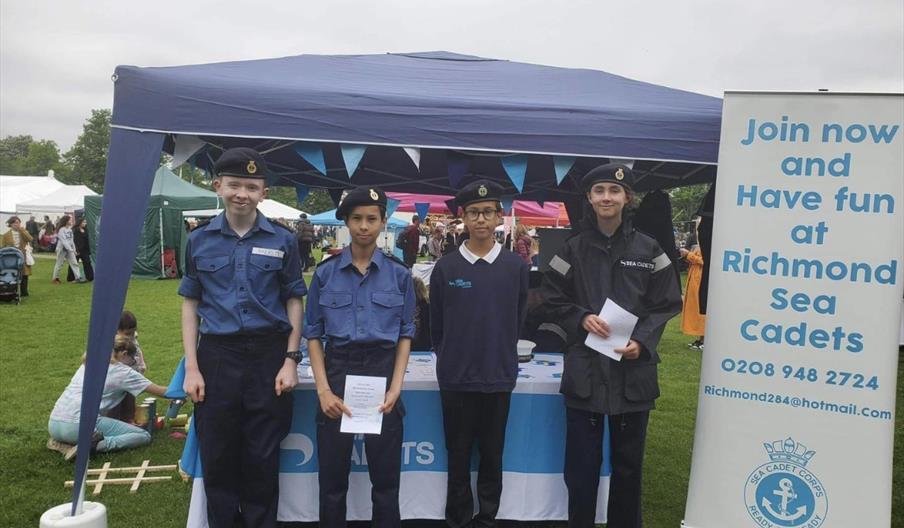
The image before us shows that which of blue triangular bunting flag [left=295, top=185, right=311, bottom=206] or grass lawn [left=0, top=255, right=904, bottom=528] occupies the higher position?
blue triangular bunting flag [left=295, top=185, right=311, bottom=206]

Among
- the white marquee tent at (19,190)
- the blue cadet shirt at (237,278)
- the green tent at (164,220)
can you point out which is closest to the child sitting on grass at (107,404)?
the blue cadet shirt at (237,278)

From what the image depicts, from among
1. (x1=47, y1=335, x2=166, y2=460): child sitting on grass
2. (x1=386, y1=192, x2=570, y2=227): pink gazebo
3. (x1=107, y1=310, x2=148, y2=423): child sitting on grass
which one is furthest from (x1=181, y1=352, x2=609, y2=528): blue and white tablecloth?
(x1=386, y1=192, x2=570, y2=227): pink gazebo

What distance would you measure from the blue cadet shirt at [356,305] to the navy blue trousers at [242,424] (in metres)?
0.23

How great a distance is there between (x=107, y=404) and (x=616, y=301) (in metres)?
3.55

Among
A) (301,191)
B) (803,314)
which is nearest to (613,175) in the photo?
(803,314)

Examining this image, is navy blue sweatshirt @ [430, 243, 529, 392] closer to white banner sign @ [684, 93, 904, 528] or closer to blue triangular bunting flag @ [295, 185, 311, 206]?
white banner sign @ [684, 93, 904, 528]

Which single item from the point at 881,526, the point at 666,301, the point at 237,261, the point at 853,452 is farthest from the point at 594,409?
the point at 237,261

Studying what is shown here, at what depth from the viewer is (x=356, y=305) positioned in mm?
2824

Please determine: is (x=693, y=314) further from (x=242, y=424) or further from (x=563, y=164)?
(x=242, y=424)

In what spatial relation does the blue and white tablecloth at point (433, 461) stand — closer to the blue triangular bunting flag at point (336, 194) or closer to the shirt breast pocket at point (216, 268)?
the shirt breast pocket at point (216, 268)

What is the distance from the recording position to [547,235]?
558 centimetres

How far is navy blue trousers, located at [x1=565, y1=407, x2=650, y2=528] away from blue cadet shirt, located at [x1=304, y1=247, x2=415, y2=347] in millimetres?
939

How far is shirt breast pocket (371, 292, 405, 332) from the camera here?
2.83m

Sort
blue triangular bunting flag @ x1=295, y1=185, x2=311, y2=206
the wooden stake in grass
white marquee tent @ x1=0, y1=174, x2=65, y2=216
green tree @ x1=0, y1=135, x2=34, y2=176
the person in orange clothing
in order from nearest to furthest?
1. the wooden stake in grass
2. blue triangular bunting flag @ x1=295, y1=185, x2=311, y2=206
3. the person in orange clothing
4. white marquee tent @ x1=0, y1=174, x2=65, y2=216
5. green tree @ x1=0, y1=135, x2=34, y2=176
